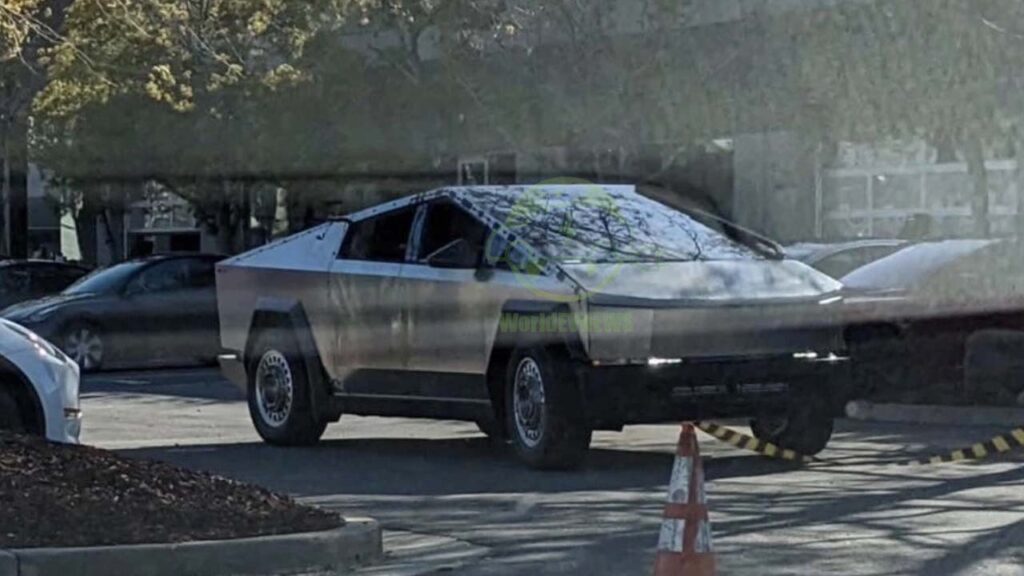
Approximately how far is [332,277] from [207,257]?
1193cm

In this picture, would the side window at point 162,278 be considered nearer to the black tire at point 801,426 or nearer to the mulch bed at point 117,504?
the black tire at point 801,426

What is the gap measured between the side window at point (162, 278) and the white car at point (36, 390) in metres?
12.6

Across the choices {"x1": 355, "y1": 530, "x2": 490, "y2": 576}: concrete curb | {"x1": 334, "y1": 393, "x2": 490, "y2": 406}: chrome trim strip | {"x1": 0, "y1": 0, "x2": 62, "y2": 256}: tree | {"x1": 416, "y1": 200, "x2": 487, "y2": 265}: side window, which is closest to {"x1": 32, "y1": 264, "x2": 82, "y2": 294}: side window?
{"x1": 0, "y1": 0, "x2": 62, "y2": 256}: tree

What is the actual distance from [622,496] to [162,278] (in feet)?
47.9

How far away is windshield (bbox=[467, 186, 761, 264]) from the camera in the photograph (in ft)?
40.4

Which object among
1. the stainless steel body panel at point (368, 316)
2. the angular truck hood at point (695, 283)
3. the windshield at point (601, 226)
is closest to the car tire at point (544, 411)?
the angular truck hood at point (695, 283)

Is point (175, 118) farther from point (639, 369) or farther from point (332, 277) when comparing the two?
point (639, 369)

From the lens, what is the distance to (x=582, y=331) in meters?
11.7

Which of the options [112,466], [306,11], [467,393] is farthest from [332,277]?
[306,11]

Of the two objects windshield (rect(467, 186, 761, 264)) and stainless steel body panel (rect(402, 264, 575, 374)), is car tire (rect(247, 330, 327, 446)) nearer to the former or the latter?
stainless steel body panel (rect(402, 264, 575, 374))

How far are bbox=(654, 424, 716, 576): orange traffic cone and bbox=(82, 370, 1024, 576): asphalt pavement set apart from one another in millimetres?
1160

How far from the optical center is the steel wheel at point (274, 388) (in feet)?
46.4

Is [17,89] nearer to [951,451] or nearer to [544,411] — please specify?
[544,411]

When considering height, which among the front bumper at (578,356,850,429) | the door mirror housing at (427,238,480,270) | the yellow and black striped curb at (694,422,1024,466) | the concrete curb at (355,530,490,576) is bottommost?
the concrete curb at (355,530,490,576)
